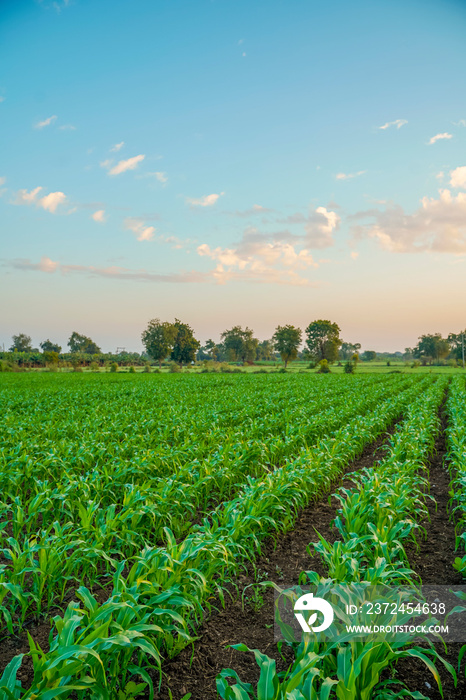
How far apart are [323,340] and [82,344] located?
94.5 meters

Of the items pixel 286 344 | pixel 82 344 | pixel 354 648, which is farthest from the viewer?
pixel 82 344

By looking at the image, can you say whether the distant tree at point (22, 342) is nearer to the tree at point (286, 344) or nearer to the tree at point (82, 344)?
the tree at point (82, 344)

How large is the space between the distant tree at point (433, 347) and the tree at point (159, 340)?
75.8 meters

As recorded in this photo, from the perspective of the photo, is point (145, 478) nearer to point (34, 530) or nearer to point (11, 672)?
point (34, 530)

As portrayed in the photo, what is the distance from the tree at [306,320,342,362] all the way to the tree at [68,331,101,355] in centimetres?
8383

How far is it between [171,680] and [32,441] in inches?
303

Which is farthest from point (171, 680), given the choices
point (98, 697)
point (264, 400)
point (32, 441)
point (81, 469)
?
point (264, 400)

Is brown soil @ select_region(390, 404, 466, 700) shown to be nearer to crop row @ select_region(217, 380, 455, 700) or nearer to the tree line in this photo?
crop row @ select_region(217, 380, 455, 700)

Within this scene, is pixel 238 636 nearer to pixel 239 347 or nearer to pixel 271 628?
pixel 271 628

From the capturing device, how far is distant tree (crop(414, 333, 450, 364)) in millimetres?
128500

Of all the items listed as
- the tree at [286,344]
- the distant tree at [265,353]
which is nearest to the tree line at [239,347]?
the tree at [286,344]

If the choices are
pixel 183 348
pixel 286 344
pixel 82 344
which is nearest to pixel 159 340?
pixel 183 348

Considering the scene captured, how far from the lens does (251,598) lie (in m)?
4.20

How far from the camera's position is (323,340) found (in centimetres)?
10762
